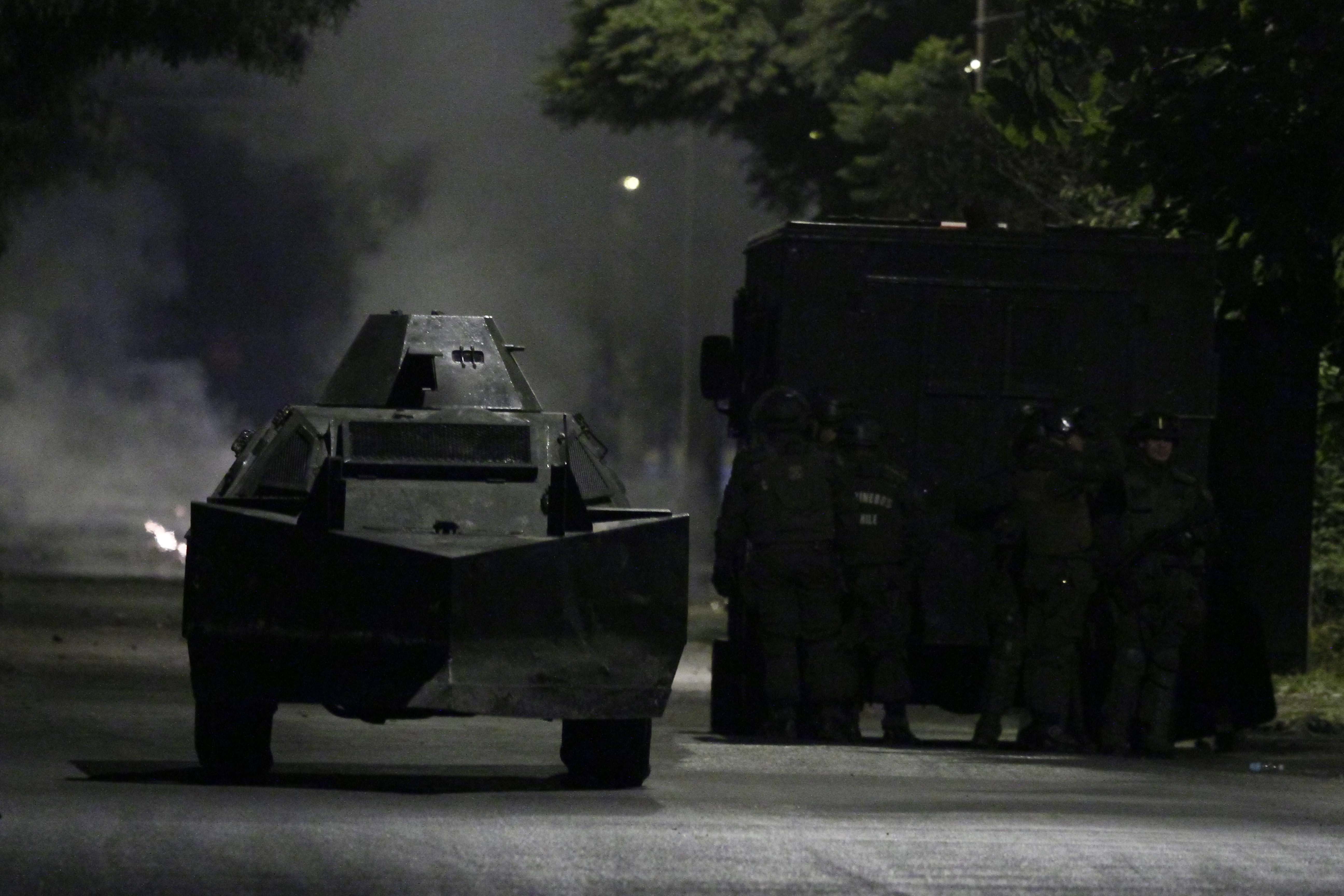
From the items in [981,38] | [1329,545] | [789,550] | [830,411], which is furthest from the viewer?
[981,38]

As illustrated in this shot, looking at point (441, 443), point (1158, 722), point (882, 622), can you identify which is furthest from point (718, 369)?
point (441, 443)

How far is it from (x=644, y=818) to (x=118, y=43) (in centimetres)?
1684

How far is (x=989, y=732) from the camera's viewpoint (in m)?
13.5

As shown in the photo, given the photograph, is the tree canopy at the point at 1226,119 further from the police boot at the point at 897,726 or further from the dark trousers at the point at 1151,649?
the police boot at the point at 897,726

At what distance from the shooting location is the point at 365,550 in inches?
383

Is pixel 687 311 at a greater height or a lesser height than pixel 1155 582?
greater

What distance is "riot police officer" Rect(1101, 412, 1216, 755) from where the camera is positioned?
1337 centimetres

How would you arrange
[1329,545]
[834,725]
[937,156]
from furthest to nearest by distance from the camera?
[937,156] → [1329,545] → [834,725]

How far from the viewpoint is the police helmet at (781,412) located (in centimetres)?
1334

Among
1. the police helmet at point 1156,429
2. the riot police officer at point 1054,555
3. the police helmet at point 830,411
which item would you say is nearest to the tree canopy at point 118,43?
the police helmet at point 830,411

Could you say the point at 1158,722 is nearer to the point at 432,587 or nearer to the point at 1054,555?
the point at 1054,555

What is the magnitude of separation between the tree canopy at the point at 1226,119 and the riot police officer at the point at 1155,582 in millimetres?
1508

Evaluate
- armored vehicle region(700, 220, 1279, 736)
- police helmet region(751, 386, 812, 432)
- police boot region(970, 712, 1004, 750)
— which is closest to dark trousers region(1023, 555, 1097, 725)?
police boot region(970, 712, 1004, 750)

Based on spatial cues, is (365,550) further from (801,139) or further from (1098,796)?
(801,139)
